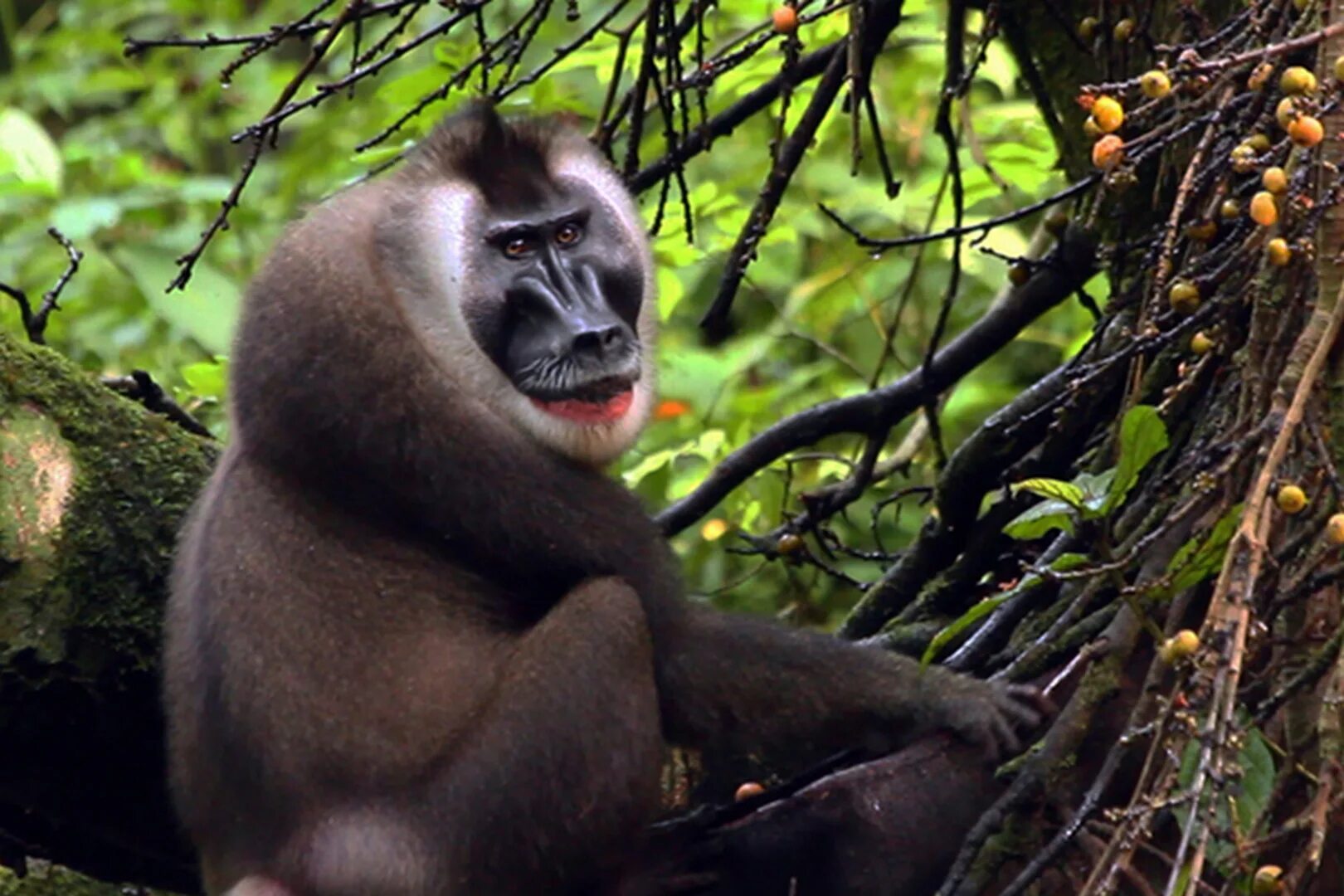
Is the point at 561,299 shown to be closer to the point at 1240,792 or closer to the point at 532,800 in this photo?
the point at 532,800

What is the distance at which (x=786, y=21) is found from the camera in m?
3.78

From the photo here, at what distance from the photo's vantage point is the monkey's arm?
3902 millimetres

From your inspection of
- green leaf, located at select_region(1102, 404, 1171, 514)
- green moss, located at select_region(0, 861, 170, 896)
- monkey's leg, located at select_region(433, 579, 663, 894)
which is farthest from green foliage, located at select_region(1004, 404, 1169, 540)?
green moss, located at select_region(0, 861, 170, 896)

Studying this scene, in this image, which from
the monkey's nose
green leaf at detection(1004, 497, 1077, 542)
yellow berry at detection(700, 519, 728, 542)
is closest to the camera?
green leaf at detection(1004, 497, 1077, 542)

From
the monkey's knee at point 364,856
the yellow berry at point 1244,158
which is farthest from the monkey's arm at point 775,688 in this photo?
the yellow berry at point 1244,158

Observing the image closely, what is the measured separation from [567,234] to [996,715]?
1512 mm

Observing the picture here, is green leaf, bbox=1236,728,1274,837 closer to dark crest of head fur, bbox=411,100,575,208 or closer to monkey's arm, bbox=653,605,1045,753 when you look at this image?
monkey's arm, bbox=653,605,1045,753

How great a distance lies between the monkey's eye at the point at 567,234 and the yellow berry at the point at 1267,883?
2260 mm

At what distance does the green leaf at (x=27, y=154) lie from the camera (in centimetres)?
619

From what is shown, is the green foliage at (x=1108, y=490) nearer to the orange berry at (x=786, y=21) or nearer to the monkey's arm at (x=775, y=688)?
the monkey's arm at (x=775, y=688)

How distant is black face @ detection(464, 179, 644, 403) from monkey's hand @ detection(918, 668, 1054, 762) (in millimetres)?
1038

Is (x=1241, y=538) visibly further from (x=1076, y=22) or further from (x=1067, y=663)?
(x=1076, y=22)

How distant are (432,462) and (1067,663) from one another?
131 centimetres

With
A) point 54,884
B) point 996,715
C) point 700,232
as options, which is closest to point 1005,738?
point 996,715
